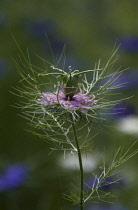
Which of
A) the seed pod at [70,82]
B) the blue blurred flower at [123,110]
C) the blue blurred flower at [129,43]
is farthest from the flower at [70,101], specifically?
the blue blurred flower at [129,43]

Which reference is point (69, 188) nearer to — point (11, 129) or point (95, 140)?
point (95, 140)

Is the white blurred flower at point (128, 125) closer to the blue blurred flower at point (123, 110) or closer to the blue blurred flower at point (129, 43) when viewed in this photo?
the blue blurred flower at point (123, 110)

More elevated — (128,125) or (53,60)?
(53,60)

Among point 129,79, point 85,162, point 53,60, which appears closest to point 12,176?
point 85,162

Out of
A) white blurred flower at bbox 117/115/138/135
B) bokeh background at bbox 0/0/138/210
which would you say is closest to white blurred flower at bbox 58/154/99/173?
bokeh background at bbox 0/0/138/210

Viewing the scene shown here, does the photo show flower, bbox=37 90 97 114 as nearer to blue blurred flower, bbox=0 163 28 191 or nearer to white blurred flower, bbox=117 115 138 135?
white blurred flower, bbox=117 115 138 135

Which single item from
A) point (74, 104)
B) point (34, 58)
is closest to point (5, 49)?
point (34, 58)

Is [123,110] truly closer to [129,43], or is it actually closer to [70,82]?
[129,43]
